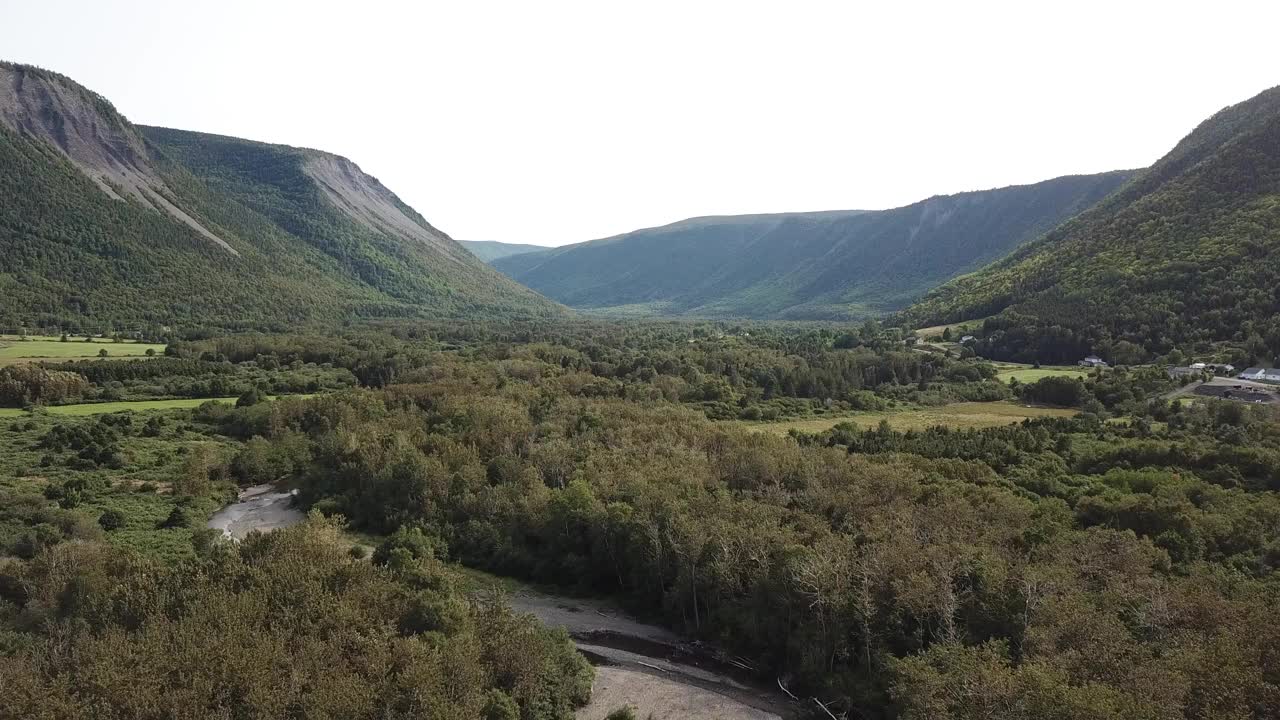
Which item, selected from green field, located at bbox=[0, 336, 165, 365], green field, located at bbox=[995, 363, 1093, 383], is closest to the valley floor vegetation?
green field, located at bbox=[995, 363, 1093, 383]

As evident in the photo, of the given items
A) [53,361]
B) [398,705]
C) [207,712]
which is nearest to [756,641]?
[398,705]

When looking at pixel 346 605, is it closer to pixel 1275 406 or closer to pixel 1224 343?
pixel 1275 406

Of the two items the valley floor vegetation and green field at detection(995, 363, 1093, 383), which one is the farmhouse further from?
green field at detection(995, 363, 1093, 383)

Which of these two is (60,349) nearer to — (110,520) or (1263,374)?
(110,520)

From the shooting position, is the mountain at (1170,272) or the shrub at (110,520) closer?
the shrub at (110,520)

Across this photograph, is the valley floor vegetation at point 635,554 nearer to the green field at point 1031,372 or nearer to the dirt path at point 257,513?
the dirt path at point 257,513

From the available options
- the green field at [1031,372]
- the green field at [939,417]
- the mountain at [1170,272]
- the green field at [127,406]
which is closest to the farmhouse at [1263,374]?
the mountain at [1170,272]
